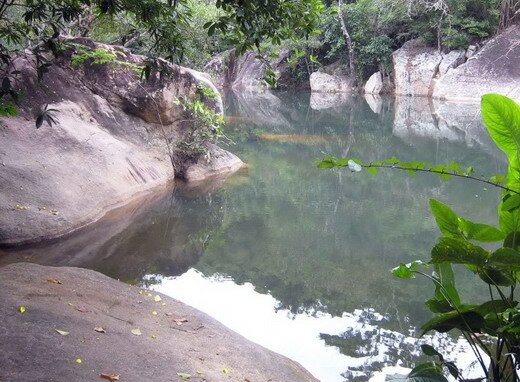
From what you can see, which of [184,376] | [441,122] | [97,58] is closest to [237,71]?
[441,122]

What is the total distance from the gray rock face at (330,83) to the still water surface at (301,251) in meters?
18.0

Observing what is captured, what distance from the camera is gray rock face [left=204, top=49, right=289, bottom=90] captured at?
33.4 m

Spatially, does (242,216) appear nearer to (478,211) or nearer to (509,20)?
(478,211)

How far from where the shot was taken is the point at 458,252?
216 cm

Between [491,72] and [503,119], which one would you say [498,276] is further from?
[491,72]

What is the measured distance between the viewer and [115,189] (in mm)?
8477

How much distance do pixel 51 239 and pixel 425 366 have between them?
17.1ft

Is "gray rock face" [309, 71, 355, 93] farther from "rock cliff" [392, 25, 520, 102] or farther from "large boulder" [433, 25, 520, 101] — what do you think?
"large boulder" [433, 25, 520, 101]

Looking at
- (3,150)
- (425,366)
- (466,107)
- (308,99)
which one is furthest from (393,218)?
(308,99)

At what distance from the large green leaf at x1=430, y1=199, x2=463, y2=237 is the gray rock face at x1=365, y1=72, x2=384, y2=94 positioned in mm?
28446

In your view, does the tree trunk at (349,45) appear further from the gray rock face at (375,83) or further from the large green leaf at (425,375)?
the large green leaf at (425,375)

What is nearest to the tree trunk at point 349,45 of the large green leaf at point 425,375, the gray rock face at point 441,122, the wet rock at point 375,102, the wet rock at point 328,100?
the wet rock at point 328,100

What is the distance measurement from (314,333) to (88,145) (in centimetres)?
514

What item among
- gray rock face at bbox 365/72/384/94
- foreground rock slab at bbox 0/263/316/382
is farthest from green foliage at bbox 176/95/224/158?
gray rock face at bbox 365/72/384/94
